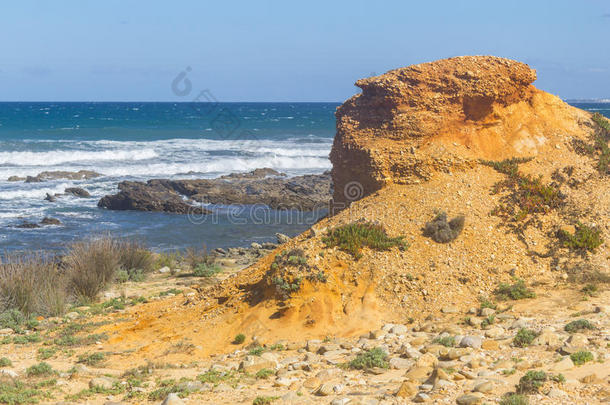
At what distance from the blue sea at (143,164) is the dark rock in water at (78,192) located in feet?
1.86

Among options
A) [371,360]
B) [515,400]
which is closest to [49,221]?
[371,360]

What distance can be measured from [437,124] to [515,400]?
23.2 ft

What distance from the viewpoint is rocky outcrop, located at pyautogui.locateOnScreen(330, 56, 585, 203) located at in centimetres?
1174

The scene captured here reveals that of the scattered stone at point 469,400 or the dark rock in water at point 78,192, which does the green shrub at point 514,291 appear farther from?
the dark rock in water at point 78,192

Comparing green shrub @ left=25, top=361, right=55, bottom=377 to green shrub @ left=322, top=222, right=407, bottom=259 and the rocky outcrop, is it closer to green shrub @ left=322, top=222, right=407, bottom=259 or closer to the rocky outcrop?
green shrub @ left=322, top=222, right=407, bottom=259

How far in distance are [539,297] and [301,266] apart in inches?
143

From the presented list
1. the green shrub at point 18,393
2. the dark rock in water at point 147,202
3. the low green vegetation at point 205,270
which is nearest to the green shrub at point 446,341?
the green shrub at point 18,393

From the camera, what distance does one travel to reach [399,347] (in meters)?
8.16

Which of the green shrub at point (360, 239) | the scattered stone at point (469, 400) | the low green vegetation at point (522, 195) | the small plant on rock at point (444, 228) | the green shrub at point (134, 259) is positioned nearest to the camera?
the scattered stone at point (469, 400)

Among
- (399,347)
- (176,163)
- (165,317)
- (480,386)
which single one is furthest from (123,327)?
(176,163)

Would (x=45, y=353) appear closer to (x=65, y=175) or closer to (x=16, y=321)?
(x=16, y=321)

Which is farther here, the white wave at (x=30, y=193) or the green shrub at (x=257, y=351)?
the white wave at (x=30, y=193)

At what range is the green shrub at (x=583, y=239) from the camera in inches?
415

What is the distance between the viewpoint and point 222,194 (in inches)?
1156
